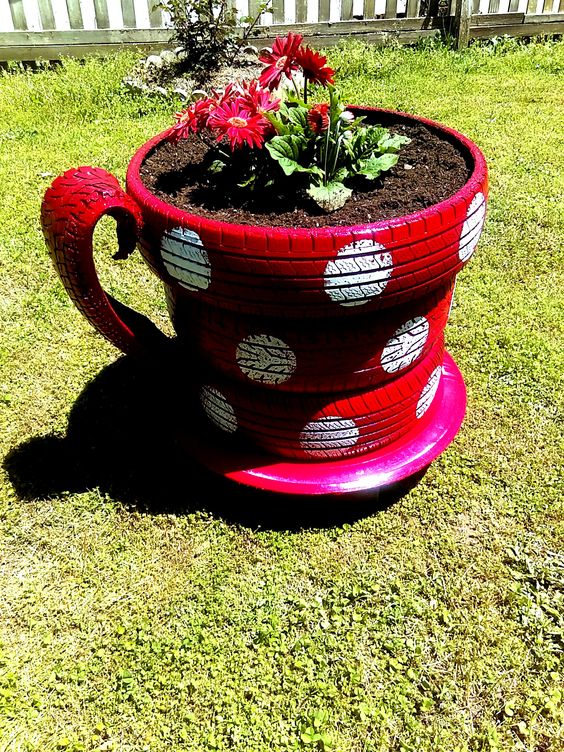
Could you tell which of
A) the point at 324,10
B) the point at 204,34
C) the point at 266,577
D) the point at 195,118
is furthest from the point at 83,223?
the point at 324,10

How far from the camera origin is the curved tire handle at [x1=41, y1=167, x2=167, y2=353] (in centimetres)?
177

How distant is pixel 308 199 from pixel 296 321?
0.40 m

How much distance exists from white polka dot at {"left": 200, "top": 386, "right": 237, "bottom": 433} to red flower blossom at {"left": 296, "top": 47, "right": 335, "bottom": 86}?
1010 millimetres

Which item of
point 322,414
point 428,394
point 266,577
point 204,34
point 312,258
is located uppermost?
point 312,258

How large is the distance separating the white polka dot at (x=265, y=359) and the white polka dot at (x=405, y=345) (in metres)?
0.29

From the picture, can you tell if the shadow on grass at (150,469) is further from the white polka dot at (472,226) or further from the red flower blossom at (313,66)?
the red flower blossom at (313,66)

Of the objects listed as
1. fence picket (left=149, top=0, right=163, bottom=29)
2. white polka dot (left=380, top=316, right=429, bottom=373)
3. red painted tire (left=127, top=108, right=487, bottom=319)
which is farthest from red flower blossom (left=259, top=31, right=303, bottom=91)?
fence picket (left=149, top=0, right=163, bottom=29)

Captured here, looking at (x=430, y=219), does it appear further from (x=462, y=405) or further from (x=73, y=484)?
(x=73, y=484)

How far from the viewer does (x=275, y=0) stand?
6.88 m

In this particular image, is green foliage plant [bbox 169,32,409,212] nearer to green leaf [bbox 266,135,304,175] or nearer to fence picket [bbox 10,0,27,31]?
green leaf [bbox 266,135,304,175]

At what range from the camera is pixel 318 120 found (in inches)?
74.0

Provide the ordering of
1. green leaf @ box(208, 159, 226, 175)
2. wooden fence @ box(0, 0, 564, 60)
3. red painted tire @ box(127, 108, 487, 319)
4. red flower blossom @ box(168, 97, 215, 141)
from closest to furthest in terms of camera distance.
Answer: red painted tire @ box(127, 108, 487, 319)
red flower blossom @ box(168, 97, 215, 141)
green leaf @ box(208, 159, 226, 175)
wooden fence @ box(0, 0, 564, 60)

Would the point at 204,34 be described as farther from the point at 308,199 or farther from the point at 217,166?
the point at 308,199

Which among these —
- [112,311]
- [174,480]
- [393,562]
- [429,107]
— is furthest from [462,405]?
[429,107]
